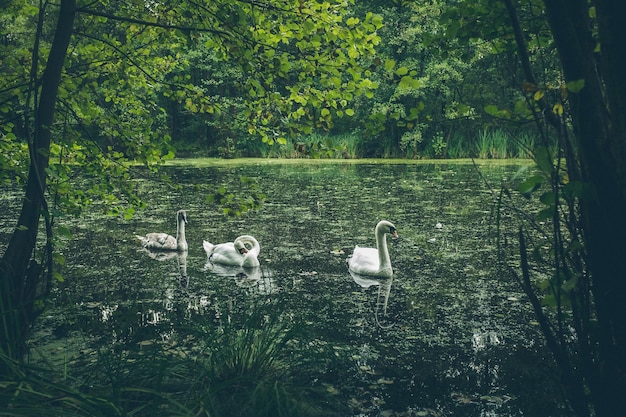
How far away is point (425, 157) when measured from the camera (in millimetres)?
25625

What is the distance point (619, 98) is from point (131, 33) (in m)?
3.82

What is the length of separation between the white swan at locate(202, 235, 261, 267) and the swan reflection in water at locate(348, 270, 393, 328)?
124 cm

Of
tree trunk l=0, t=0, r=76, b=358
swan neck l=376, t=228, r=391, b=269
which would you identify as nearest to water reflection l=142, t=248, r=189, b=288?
swan neck l=376, t=228, r=391, b=269

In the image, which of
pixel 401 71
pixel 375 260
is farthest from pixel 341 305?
pixel 401 71

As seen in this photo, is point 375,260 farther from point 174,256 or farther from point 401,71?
point 401,71

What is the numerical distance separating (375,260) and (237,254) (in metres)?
1.74

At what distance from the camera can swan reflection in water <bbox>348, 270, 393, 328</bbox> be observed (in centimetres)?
570

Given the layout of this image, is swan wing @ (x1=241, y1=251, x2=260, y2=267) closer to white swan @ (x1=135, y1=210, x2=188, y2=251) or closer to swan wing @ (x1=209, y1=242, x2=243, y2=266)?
swan wing @ (x1=209, y1=242, x2=243, y2=266)

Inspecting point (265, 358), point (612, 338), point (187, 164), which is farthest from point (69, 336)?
point (187, 164)

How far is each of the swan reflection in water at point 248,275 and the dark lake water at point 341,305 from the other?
0.03 m

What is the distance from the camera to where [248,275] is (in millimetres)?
7074

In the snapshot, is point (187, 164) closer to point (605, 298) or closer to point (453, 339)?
point (453, 339)

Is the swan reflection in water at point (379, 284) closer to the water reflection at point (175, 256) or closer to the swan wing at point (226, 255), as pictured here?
the swan wing at point (226, 255)

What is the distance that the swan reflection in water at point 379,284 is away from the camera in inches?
225
